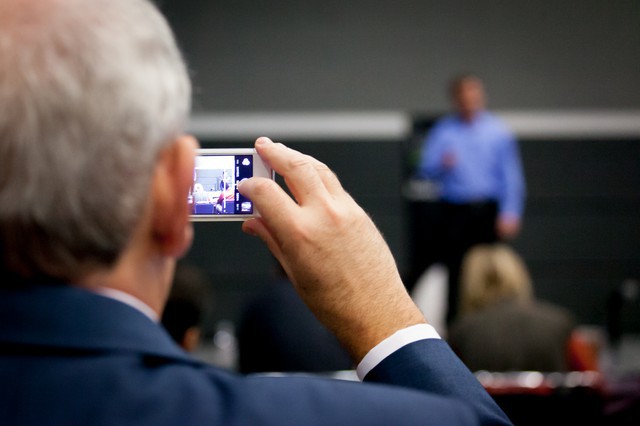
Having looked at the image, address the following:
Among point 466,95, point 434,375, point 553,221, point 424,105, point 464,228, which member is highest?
point 434,375

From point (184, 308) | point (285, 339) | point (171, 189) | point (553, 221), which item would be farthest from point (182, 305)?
point (553, 221)

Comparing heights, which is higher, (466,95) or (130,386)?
(130,386)

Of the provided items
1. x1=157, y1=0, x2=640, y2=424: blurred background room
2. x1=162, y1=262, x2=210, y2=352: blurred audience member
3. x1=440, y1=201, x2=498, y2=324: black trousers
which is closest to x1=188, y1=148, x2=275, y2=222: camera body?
x1=162, y1=262, x2=210, y2=352: blurred audience member

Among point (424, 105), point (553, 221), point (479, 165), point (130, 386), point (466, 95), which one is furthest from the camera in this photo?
point (424, 105)

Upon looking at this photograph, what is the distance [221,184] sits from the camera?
3.03 ft

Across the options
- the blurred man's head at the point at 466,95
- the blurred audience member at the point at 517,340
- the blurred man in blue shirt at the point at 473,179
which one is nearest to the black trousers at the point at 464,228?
the blurred man in blue shirt at the point at 473,179

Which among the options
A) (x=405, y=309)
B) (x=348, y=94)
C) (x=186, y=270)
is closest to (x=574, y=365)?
(x=186, y=270)

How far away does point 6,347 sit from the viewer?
1.96ft

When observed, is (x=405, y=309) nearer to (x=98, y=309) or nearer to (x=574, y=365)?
(x=98, y=309)

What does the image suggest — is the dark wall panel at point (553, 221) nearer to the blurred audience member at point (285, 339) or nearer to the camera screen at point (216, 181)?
the blurred audience member at point (285, 339)

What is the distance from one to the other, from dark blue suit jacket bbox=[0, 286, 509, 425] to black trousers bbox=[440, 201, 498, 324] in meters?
5.92

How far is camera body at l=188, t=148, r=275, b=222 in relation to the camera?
2.93 ft

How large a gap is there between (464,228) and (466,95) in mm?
938

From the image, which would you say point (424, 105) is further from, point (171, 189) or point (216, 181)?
point (171, 189)
